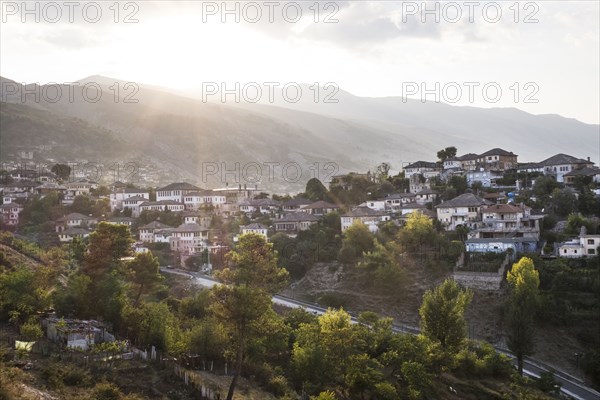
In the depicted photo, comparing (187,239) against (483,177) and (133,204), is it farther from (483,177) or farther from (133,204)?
(483,177)

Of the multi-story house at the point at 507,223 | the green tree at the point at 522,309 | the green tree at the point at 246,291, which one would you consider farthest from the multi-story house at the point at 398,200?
the green tree at the point at 246,291

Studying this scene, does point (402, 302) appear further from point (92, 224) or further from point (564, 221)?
point (92, 224)

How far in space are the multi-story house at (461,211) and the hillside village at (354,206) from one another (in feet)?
0.33

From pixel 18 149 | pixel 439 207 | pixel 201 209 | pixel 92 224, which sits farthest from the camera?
pixel 18 149

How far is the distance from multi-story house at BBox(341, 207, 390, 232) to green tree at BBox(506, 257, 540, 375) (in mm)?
17442

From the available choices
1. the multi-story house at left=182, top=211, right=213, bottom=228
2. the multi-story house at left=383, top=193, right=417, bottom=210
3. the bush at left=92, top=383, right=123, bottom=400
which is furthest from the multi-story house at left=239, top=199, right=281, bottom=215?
the bush at left=92, top=383, right=123, bottom=400

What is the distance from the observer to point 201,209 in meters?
71.8

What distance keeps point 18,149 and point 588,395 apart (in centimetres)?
13160

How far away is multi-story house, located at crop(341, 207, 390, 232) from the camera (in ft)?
196

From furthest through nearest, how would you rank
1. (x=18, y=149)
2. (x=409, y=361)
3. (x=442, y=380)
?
(x=18, y=149) → (x=442, y=380) → (x=409, y=361)

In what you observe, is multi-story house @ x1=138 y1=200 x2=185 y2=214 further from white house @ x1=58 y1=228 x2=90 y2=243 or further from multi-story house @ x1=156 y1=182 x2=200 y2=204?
white house @ x1=58 y1=228 x2=90 y2=243

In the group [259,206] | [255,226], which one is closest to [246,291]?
[255,226]

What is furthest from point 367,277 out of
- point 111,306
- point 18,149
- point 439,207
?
point 18,149

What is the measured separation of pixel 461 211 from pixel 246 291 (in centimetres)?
3763
